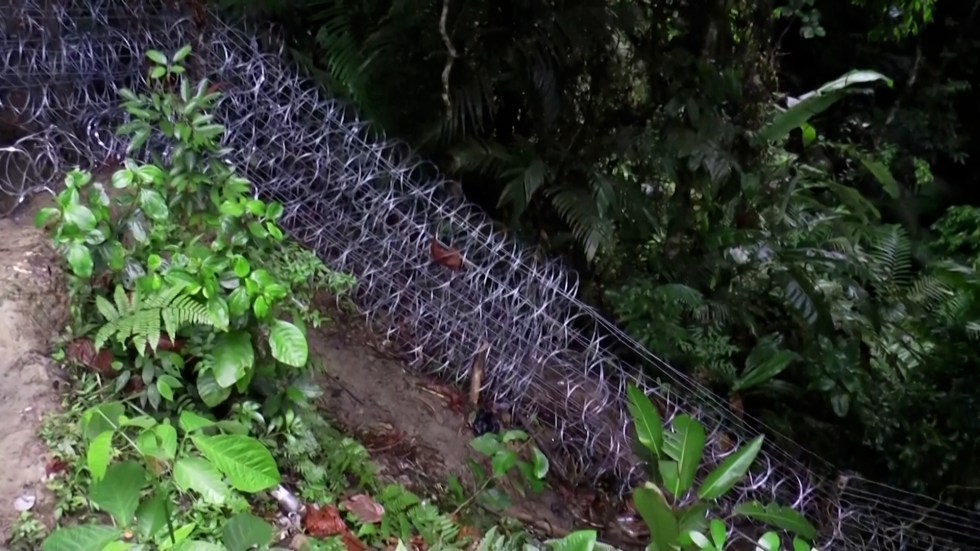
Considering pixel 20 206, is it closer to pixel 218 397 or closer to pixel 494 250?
pixel 218 397

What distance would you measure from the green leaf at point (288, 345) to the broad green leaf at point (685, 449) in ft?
3.86

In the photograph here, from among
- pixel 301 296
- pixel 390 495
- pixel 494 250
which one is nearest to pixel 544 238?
pixel 494 250

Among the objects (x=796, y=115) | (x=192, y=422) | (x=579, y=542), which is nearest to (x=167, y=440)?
(x=192, y=422)

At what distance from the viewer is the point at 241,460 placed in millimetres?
1547

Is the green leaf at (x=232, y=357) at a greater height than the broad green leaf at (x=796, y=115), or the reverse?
the broad green leaf at (x=796, y=115)

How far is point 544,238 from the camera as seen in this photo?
3.31 m

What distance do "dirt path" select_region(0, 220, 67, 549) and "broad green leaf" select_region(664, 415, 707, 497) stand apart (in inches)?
65.6

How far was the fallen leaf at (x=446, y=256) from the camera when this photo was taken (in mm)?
2689

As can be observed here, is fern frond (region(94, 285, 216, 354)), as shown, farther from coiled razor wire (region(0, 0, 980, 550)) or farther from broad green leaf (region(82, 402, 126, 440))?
coiled razor wire (region(0, 0, 980, 550))

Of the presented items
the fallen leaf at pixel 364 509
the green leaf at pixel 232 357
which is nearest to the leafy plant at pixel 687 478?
the fallen leaf at pixel 364 509

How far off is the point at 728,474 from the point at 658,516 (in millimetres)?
333

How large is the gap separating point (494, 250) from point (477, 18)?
1.03 meters

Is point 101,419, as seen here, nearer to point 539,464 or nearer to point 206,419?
point 206,419

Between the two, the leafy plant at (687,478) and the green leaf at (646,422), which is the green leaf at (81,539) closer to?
the leafy plant at (687,478)
